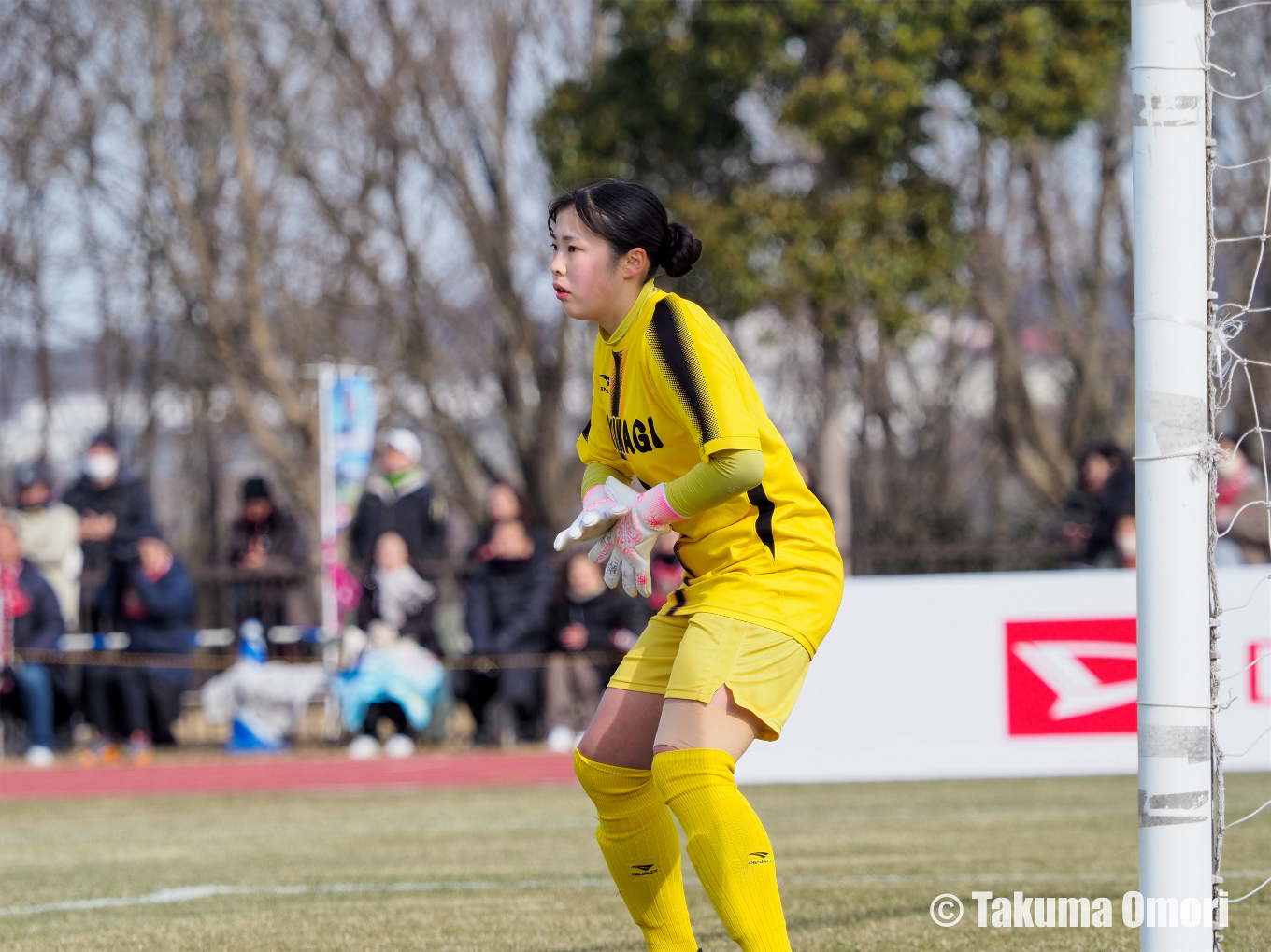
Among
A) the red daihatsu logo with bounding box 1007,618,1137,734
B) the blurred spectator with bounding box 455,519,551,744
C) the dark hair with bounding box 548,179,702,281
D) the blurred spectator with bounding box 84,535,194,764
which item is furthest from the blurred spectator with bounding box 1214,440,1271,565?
the dark hair with bounding box 548,179,702,281

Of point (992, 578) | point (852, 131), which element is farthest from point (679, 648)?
point (852, 131)

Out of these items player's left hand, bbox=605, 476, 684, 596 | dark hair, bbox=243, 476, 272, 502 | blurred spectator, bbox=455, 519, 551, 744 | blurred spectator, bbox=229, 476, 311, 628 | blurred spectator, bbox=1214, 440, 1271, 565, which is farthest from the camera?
blurred spectator, bbox=229, 476, 311, 628

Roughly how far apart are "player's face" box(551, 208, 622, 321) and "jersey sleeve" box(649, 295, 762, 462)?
0.54 ft

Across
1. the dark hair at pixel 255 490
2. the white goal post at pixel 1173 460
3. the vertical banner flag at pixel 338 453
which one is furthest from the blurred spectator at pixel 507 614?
the white goal post at pixel 1173 460

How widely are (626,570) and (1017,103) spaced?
38.8 ft

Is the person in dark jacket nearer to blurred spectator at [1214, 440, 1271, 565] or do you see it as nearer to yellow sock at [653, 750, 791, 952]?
blurred spectator at [1214, 440, 1271, 565]

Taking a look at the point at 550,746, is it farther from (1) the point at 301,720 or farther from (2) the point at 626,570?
(2) the point at 626,570

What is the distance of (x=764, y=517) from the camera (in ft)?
12.1

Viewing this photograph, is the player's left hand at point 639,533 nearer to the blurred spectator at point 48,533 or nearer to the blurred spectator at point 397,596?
the blurred spectator at point 397,596

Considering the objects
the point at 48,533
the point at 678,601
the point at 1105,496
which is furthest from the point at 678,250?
the point at 48,533

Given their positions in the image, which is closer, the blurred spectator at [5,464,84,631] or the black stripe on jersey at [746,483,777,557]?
the black stripe on jersey at [746,483,777,557]

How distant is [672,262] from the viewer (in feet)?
12.6

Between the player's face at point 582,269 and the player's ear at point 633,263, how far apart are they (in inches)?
0.6

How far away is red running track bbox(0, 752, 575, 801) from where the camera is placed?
35.7ft
